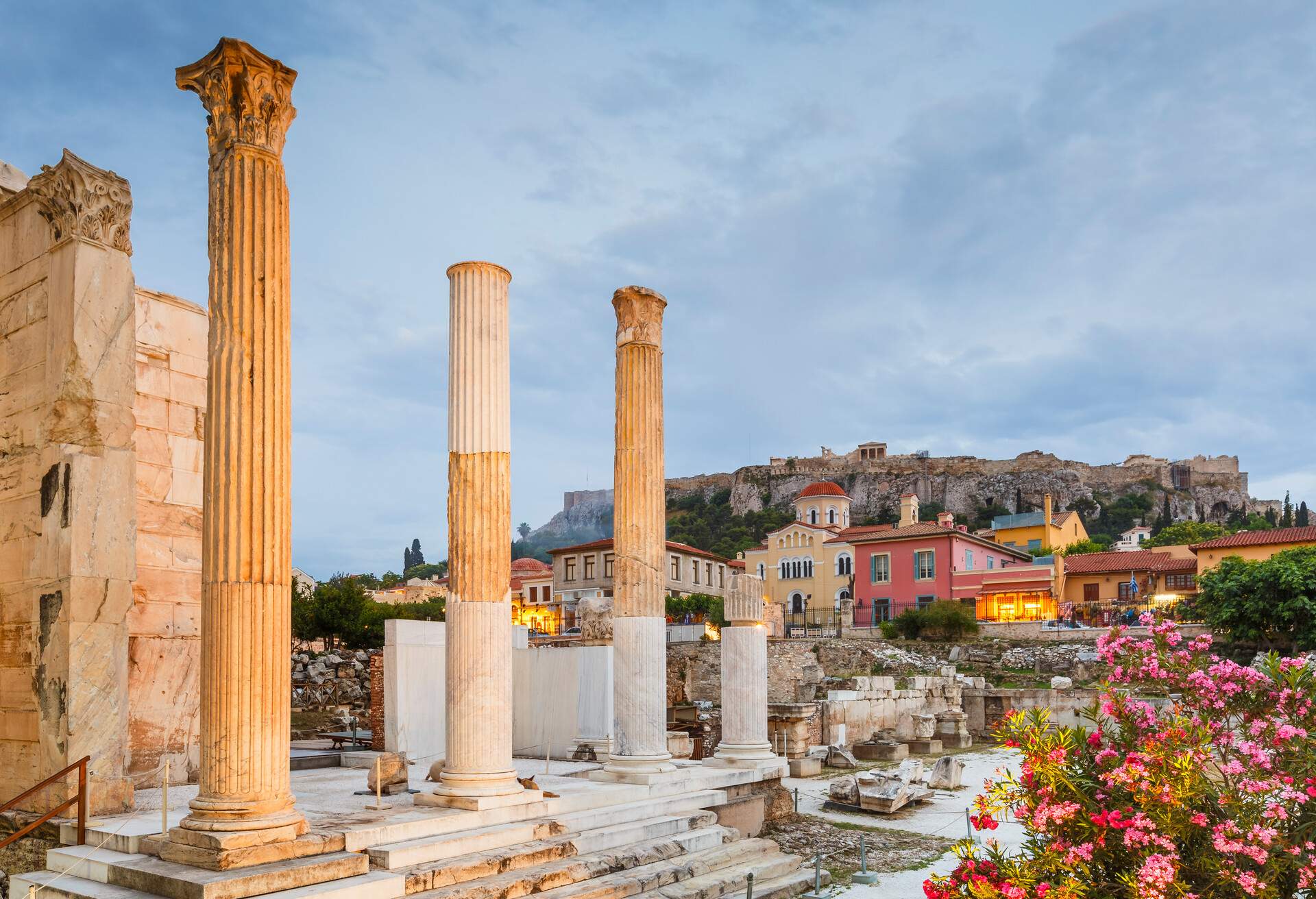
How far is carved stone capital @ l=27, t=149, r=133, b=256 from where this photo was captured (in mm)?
9750

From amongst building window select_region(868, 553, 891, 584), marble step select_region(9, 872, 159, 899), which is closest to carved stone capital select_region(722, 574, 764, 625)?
marble step select_region(9, 872, 159, 899)

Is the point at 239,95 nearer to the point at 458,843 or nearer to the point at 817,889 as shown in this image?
the point at 458,843

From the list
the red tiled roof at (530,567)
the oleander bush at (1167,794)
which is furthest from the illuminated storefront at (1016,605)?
the oleander bush at (1167,794)

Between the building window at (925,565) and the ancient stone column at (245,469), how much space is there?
159 ft

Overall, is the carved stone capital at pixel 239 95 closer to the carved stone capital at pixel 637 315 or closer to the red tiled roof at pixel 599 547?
the carved stone capital at pixel 637 315

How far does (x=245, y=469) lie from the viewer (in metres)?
7.60

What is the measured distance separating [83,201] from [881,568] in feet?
162

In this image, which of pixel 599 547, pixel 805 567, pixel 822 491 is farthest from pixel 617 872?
pixel 822 491

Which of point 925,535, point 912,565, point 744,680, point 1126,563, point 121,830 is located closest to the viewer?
point 121,830

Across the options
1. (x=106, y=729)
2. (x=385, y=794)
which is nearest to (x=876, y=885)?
(x=385, y=794)

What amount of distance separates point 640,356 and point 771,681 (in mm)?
26141

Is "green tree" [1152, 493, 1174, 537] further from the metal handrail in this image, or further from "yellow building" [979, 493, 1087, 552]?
the metal handrail

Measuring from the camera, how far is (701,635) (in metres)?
40.8

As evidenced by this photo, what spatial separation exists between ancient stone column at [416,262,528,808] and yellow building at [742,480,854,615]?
50.8 metres
